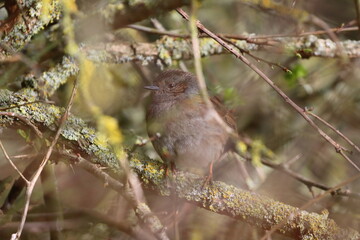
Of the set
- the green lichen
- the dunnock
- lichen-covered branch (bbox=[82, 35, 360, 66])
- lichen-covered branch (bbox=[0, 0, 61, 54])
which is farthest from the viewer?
lichen-covered branch (bbox=[82, 35, 360, 66])

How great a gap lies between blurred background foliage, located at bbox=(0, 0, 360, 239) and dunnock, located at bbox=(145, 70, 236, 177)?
21 cm

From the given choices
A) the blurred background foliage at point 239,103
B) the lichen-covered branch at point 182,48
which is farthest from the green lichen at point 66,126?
the lichen-covered branch at point 182,48

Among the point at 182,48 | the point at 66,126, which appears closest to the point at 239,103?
the point at 182,48

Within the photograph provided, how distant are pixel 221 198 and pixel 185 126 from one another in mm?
854

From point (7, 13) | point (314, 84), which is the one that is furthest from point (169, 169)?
point (314, 84)

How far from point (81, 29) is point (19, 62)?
537 millimetres

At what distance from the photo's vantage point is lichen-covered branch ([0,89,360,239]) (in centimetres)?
306

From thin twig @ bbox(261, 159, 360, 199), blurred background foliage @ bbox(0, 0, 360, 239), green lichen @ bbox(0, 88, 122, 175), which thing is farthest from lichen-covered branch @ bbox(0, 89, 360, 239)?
thin twig @ bbox(261, 159, 360, 199)

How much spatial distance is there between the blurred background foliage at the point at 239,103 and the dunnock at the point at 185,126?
215mm

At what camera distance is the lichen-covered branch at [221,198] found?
3.06 meters

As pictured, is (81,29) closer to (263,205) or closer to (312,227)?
(263,205)

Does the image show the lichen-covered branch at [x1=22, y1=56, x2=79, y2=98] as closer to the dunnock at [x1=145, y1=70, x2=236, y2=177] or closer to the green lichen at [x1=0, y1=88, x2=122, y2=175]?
the green lichen at [x1=0, y1=88, x2=122, y2=175]

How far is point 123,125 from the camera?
4.85m

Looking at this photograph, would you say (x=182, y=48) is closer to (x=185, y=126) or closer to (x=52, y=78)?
(x=185, y=126)
